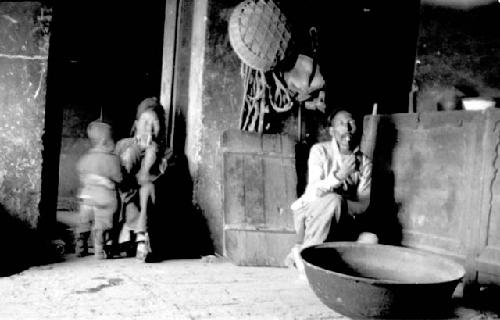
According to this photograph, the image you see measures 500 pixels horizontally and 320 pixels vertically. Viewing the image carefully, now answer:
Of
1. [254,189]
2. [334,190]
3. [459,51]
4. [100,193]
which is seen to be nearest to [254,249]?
[254,189]

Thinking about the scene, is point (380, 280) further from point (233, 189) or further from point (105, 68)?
point (105, 68)

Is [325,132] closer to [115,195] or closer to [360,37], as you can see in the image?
[360,37]

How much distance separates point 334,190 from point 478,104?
1.70 meters

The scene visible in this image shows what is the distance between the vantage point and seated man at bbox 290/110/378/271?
410 centimetres

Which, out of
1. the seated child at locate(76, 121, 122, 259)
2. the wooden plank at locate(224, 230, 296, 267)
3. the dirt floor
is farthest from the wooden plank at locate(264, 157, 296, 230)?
the seated child at locate(76, 121, 122, 259)

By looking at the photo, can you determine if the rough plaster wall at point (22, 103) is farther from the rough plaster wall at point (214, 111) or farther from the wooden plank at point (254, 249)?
the wooden plank at point (254, 249)

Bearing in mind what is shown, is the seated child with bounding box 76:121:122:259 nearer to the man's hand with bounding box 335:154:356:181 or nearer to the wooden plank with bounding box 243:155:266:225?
the wooden plank with bounding box 243:155:266:225

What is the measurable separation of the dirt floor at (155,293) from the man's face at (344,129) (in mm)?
1317

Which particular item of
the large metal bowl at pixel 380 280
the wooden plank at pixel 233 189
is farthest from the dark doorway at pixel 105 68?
the large metal bowl at pixel 380 280

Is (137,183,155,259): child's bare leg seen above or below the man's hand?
below

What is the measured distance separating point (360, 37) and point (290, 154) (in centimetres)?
198

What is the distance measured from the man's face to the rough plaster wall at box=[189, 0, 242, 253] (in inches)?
49.1

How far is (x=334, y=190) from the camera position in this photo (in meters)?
4.30

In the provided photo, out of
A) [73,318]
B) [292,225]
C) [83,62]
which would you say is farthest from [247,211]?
[83,62]
